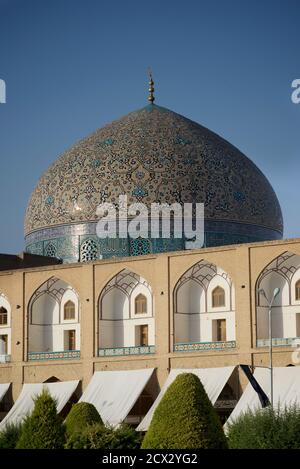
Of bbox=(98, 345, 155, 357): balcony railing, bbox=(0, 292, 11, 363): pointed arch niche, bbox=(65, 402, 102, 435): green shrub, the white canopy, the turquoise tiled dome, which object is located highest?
the turquoise tiled dome

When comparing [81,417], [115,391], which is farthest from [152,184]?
[81,417]

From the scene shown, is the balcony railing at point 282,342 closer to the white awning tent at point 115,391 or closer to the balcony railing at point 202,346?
the balcony railing at point 202,346

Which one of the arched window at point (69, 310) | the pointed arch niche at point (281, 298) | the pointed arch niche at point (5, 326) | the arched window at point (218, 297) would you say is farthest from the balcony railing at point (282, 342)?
the pointed arch niche at point (5, 326)

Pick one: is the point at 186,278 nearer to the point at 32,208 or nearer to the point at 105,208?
the point at 105,208

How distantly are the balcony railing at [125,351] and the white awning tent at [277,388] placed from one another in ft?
10.9

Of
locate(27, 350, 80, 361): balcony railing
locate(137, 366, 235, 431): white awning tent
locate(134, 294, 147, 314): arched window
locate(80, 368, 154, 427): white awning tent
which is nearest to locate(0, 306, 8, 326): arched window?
locate(27, 350, 80, 361): balcony railing

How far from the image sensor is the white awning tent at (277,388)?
25.2m

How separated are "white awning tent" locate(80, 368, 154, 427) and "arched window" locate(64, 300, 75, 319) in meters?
2.27

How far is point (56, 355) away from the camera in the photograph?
30.2m

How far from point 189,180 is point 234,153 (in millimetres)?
2053

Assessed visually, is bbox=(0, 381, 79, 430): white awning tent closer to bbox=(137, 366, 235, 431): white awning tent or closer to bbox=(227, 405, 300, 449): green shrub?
bbox=(137, 366, 235, 431): white awning tent

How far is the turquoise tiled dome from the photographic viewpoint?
3222 centimetres

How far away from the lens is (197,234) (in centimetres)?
3183
